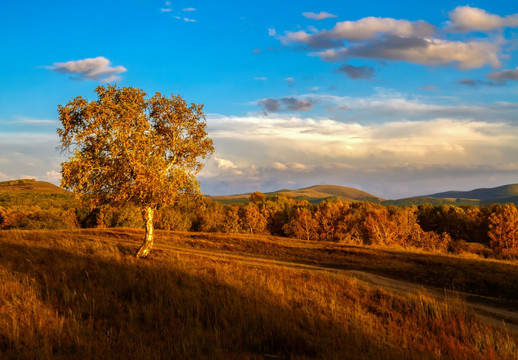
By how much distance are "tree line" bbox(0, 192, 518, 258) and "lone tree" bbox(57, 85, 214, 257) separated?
40.0m

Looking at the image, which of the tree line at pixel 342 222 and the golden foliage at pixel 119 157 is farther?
the tree line at pixel 342 222

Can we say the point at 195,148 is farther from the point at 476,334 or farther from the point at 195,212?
the point at 195,212

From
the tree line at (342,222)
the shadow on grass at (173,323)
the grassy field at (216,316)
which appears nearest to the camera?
the shadow on grass at (173,323)

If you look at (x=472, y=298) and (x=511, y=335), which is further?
(x=472, y=298)

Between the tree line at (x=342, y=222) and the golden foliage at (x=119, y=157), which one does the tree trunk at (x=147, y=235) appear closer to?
the golden foliage at (x=119, y=157)

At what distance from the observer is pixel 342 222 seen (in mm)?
81000

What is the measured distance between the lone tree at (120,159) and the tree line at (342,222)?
39988mm

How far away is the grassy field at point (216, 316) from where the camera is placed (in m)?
7.23

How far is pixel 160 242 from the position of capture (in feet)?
102

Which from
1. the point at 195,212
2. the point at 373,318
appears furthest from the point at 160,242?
the point at 195,212

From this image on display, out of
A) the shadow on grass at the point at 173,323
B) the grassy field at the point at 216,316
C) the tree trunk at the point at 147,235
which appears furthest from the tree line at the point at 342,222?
the shadow on grass at the point at 173,323

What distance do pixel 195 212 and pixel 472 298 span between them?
100 meters

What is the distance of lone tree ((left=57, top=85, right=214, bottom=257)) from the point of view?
1844 centimetres

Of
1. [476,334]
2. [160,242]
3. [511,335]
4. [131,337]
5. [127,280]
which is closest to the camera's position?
[131,337]
